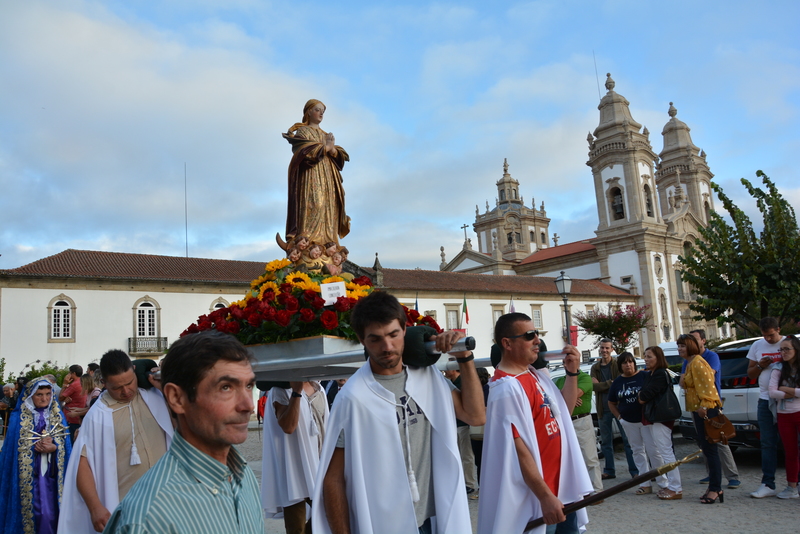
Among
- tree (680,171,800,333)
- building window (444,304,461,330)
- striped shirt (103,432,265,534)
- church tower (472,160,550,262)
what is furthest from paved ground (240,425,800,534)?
church tower (472,160,550,262)

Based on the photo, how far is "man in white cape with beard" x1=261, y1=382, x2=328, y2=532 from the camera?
196 inches

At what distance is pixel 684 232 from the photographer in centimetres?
5462

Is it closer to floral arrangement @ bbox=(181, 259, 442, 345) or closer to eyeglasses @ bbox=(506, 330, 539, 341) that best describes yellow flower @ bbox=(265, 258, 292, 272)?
floral arrangement @ bbox=(181, 259, 442, 345)

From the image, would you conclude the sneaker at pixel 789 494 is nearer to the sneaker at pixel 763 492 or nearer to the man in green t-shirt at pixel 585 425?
the sneaker at pixel 763 492

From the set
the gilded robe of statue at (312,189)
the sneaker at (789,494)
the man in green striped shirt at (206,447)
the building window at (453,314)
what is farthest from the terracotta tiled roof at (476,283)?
the man in green striped shirt at (206,447)

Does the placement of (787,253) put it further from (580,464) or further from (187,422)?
(187,422)

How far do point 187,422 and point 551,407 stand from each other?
8.41 feet

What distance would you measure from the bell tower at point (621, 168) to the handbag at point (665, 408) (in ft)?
149

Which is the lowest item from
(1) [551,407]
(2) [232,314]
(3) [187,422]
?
(1) [551,407]

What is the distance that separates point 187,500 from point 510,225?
83.7 meters

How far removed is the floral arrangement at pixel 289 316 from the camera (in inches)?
170

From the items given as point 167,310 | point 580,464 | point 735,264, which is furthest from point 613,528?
point 167,310

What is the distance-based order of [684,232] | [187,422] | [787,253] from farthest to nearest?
[684,232] → [787,253] → [187,422]

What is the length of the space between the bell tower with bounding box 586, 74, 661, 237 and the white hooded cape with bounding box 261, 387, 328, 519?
161 ft
